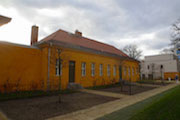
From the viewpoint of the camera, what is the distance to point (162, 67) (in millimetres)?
42781

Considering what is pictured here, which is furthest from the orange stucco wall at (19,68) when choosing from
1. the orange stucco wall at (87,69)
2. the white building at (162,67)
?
the white building at (162,67)

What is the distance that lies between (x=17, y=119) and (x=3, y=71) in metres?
7.40

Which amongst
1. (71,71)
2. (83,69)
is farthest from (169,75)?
(71,71)

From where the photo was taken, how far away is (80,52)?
16281mm

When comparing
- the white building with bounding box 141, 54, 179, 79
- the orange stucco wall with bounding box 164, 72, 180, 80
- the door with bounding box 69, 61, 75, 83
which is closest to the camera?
the door with bounding box 69, 61, 75, 83

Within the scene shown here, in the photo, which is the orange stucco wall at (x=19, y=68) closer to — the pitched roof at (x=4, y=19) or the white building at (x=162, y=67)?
the pitched roof at (x=4, y=19)

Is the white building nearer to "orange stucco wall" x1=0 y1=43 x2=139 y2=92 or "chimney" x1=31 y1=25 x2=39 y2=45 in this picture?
"orange stucco wall" x1=0 y1=43 x2=139 y2=92

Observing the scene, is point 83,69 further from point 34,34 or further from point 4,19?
point 4,19

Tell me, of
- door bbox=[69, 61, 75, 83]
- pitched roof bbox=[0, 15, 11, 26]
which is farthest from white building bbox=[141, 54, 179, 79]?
pitched roof bbox=[0, 15, 11, 26]

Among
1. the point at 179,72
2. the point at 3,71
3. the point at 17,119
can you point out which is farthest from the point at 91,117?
the point at 179,72

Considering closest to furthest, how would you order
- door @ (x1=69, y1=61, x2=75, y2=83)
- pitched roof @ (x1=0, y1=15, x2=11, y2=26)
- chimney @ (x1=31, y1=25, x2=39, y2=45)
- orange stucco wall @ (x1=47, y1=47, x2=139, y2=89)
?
pitched roof @ (x1=0, y1=15, x2=11, y2=26) < orange stucco wall @ (x1=47, y1=47, x2=139, y2=89) < door @ (x1=69, y1=61, x2=75, y2=83) < chimney @ (x1=31, y1=25, x2=39, y2=45)

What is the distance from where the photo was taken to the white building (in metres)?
40.2

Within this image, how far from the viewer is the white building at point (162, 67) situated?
4025cm

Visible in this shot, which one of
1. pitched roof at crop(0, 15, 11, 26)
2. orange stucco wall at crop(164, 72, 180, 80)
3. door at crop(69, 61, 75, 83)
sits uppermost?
pitched roof at crop(0, 15, 11, 26)
